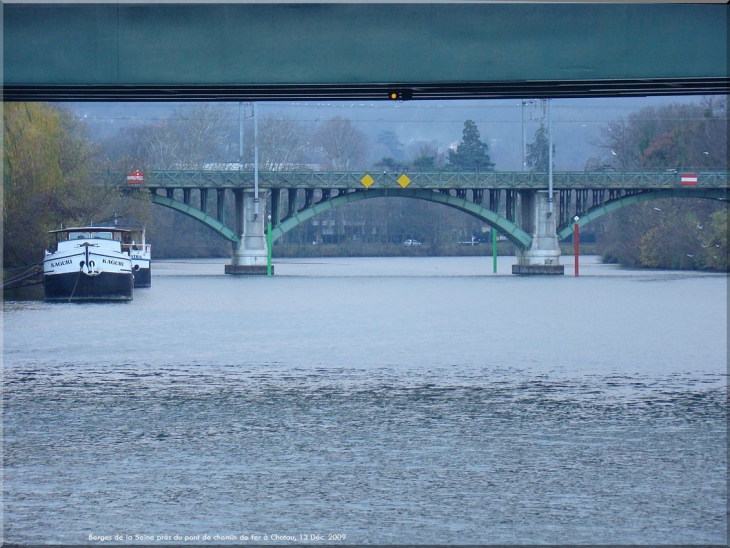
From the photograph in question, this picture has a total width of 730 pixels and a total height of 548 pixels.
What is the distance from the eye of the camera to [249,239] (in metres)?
89.1

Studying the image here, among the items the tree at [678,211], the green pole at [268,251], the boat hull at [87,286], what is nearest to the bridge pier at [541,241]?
the tree at [678,211]

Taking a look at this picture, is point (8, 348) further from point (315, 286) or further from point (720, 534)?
point (315, 286)

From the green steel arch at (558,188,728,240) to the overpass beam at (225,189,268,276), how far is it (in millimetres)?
21046

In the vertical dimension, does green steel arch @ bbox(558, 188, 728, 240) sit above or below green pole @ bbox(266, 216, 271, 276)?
above

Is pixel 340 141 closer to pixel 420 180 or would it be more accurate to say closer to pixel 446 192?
pixel 446 192

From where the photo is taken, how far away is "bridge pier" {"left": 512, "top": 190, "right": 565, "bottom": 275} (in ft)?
294

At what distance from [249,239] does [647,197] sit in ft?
91.2

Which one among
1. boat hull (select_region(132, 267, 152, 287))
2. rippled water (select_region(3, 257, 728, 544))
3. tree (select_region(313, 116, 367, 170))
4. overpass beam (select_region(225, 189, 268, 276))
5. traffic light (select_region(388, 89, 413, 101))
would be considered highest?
tree (select_region(313, 116, 367, 170))

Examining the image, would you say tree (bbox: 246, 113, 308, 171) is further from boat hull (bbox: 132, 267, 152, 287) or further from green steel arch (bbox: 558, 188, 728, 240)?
boat hull (bbox: 132, 267, 152, 287)

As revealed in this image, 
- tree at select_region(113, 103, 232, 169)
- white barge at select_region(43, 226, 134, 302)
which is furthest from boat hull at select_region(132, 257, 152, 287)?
tree at select_region(113, 103, 232, 169)

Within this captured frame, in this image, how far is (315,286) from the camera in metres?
71.1

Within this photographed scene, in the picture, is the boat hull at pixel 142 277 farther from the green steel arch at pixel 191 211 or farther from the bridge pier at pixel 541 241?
the bridge pier at pixel 541 241

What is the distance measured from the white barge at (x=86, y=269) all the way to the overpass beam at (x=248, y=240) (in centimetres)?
3140

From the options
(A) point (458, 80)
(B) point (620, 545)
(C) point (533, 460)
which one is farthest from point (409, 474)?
(A) point (458, 80)
